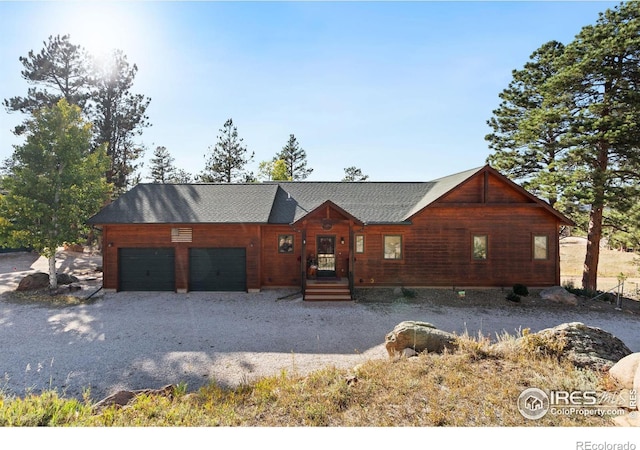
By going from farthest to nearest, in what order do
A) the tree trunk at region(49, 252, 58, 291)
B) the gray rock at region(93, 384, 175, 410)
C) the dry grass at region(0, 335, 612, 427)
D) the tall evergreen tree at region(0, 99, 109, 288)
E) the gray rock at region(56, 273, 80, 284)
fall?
the gray rock at region(56, 273, 80, 284)
the tree trunk at region(49, 252, 58, 291)
the tall evergreen tree at region(0, 99, 109, 288)
the gray rock at region(93, 384, 175, 410)
the dry grass at region(0, 335, 612, 427)

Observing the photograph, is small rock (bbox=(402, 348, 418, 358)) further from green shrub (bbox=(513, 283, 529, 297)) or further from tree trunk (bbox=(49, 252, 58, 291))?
tree trunk (bbox=(49, 252, 58, 291))

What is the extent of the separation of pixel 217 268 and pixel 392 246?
8.92 meters

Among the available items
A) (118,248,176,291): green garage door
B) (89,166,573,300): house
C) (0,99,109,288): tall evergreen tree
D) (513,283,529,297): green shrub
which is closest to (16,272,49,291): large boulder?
(0,99,109,288): tall evergreen tree

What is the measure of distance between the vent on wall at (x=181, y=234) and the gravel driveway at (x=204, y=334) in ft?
8.93

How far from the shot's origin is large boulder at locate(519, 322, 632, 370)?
20.4ft

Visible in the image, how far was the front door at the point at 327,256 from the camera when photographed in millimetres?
15250

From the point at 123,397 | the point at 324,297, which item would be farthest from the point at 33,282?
the point at 324,297

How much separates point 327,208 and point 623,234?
16.2 meters

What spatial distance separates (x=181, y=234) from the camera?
1462 centimetres

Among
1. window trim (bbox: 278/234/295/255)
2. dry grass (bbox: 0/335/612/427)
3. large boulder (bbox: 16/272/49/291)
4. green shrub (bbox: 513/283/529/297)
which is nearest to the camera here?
dry grass (bbox: 0/335/612/427)

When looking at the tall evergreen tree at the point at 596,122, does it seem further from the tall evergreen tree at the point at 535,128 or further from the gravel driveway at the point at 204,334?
the gravel driveway at the point at 204,334

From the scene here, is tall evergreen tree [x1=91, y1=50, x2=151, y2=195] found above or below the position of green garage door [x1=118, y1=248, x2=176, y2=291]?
above

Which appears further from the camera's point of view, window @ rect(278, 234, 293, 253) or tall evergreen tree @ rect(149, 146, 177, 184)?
tall evergreen tree @ rect(149, 146, 177, 184)

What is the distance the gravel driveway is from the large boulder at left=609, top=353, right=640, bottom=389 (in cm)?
427
